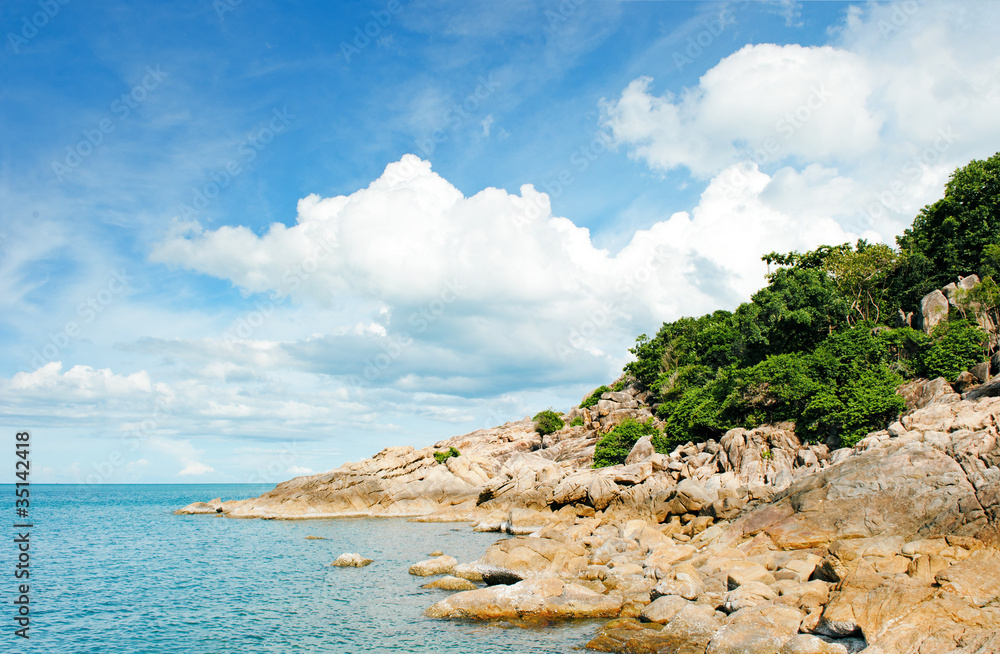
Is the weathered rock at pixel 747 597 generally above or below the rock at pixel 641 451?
below

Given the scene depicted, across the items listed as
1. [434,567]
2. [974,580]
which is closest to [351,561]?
[434,567]

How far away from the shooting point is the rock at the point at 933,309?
44.4 metres

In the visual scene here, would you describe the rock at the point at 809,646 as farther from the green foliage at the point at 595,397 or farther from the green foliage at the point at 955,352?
the green foliage at the point at 595,397

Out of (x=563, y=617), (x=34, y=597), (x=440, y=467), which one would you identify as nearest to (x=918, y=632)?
(x=563, y=617)

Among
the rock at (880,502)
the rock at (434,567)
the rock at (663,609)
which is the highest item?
the rock at (880,502)

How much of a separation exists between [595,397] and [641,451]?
27757mm

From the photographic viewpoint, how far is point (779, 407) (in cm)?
4444

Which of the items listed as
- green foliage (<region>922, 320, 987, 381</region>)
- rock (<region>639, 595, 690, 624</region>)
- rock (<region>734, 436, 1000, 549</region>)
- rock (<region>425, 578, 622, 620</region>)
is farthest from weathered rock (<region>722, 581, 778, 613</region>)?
green foliage (<region>922, 320, 987, 381</region>)

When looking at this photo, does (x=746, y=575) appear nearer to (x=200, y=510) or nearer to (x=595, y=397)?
(x=595, y=397)

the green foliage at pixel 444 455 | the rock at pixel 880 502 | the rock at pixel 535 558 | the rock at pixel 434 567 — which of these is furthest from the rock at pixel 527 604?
the green foliage at pixel 444 455

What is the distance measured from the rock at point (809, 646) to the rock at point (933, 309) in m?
38.1

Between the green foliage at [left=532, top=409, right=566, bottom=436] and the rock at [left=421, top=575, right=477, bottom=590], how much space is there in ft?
167

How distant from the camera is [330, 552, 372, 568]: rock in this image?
30969 millimetres

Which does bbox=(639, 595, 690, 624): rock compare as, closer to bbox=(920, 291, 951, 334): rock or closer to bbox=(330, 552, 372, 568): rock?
bbox=(330, 552, 372, 568): rock
